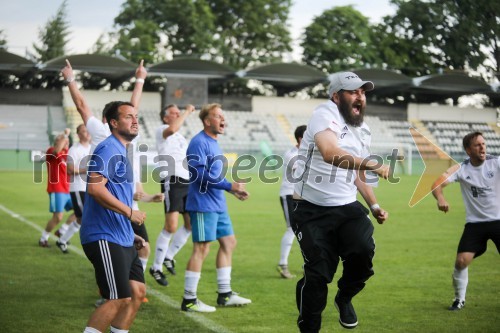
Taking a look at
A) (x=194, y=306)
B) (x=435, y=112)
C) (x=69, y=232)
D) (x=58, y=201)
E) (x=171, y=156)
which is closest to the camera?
(x=194, y=306)

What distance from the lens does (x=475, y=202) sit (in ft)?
30.3

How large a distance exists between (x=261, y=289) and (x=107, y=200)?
15.4 ft

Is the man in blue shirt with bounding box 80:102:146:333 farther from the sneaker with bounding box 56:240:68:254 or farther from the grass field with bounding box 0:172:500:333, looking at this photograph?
the sneaker with bounding box 56:240:68:254

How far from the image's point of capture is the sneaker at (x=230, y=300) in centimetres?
913

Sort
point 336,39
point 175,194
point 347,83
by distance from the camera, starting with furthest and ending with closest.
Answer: point 336,39
point 175,194
point 347,83

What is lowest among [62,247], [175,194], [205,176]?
[62,247]

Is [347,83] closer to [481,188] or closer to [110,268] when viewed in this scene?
[110,268]

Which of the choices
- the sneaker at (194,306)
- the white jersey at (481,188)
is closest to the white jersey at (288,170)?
the white jersey at (481,188)

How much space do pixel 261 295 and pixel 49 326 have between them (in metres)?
2.92

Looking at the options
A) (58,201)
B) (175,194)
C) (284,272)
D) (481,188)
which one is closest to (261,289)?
(284,272)

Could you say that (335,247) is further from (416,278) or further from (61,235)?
(61,235)

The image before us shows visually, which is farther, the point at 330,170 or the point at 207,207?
the point at 207,207

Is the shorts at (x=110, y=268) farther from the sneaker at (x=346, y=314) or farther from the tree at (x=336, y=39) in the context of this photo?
the tree at (x=336, y=39)

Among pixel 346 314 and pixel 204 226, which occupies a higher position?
pixel 204 226
